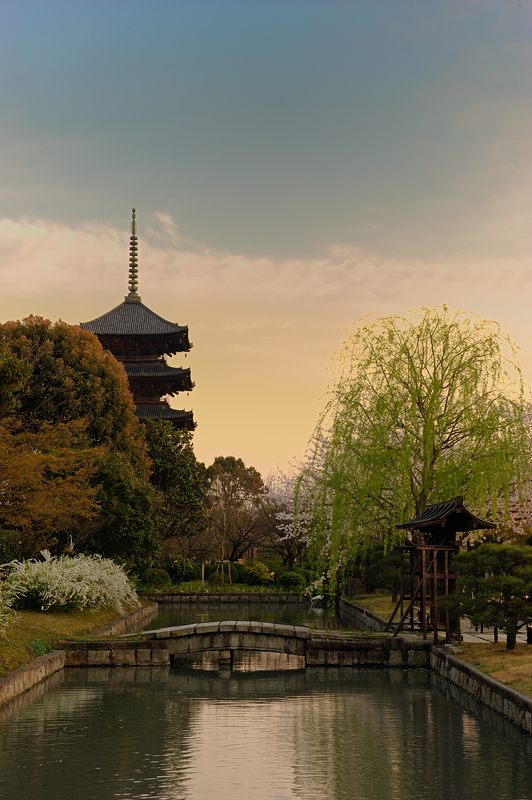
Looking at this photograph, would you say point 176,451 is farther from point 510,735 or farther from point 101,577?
point 510,735

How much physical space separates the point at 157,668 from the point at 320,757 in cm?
1052

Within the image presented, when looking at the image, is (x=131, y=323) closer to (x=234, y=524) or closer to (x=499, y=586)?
(x=234, y=524)

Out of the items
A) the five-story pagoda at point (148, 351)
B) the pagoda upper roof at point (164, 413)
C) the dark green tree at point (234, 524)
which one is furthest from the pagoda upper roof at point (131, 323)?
the dark green tree at point (234, 524)

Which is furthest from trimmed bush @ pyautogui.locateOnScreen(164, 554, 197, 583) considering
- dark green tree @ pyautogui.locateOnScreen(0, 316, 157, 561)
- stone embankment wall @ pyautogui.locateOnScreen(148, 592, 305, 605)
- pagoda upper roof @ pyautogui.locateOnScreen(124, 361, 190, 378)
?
pagoda upper roof @ pyautogui.locateOnScreen(124, 361, 190, 378)

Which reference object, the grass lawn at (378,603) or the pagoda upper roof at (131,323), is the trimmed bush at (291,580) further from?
the pagoda upper roof at (131,323)

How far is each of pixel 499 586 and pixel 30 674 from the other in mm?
8999

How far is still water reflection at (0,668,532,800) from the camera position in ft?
35.8

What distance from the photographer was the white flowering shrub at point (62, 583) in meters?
25.7

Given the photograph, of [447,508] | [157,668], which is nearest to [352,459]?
[447,508]

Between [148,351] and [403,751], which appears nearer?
[403,751]

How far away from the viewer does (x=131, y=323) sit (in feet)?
221

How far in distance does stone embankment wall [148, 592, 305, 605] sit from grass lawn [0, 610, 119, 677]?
48.8ft

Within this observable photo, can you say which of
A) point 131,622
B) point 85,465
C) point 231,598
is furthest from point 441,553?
point 231,598

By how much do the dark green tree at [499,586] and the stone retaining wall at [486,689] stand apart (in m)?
1.11
